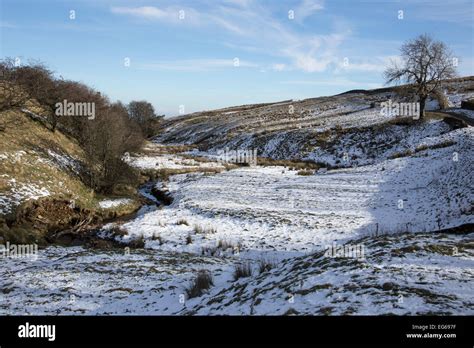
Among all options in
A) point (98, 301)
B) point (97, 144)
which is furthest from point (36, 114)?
point (98, 301)

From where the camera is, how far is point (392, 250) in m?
8.63

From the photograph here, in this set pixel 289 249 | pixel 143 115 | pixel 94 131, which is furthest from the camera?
pixel 143 115

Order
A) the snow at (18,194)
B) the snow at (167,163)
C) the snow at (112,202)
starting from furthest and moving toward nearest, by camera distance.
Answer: the snow at (167,163) → the snow at (112,202) → the snow at (18,194)

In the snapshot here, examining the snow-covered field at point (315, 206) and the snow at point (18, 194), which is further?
the snow at point (18, 194)

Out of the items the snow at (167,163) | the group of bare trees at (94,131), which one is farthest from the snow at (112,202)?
the snow at (167,163)

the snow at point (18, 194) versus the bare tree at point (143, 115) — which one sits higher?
the bare tree at point (143, 115)

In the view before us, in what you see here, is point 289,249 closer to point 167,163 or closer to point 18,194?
point 18,194

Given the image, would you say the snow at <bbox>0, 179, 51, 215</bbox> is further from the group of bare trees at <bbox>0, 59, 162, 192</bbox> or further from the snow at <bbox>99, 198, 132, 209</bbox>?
the group of bare trees at <bbox>0, 59, 162, 192</bbox>

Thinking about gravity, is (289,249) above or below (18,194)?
below

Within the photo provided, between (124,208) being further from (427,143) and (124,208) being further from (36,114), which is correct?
(427,143)

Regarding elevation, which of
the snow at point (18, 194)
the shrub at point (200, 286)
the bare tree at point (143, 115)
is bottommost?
the shrub at point (200, 286)

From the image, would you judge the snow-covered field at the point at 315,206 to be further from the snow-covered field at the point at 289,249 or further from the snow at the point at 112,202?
the snow at the point at 112,202

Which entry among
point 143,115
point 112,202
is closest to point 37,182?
point 112,202
